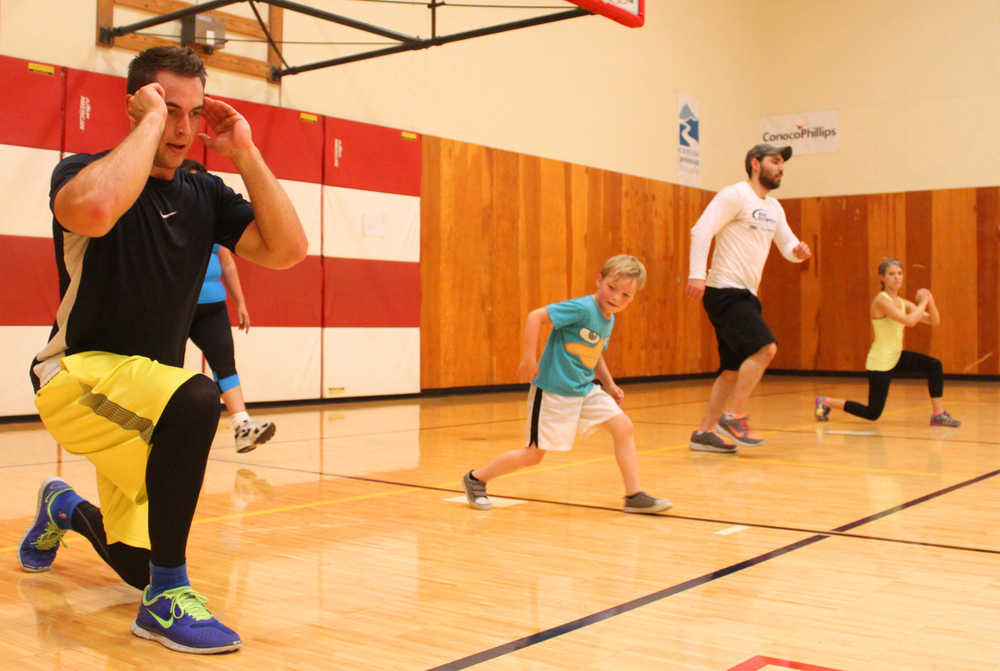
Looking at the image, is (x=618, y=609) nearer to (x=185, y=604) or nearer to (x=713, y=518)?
(x=185, y=604)

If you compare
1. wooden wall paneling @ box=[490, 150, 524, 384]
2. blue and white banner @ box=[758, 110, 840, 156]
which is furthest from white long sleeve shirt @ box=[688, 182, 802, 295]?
blue and white banner @ box=[758, 110, 840, 156]

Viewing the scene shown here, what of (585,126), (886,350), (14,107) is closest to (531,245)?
(585,126)

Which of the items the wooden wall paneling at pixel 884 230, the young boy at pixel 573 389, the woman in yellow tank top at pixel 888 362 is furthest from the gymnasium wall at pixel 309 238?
the wooden wall paneling at pixel 884 230

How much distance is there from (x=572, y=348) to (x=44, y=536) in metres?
1.75

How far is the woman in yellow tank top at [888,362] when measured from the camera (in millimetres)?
6004

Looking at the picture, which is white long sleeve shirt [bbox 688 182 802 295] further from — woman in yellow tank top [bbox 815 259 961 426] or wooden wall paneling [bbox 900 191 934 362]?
wooden wall paneling [bbox 900 191 934 362]

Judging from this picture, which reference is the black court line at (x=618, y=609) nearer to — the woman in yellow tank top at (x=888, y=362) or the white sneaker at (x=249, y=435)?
the white sneaker at (x=249, y=435)

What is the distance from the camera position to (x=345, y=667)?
1.71m

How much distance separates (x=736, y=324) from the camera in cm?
500

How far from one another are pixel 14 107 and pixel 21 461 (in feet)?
8.41

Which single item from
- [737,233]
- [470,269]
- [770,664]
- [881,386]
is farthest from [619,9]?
[770,664]

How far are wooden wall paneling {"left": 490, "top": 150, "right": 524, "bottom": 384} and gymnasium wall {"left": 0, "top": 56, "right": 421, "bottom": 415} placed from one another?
0.94 meters

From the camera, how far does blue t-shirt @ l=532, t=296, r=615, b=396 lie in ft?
11.0

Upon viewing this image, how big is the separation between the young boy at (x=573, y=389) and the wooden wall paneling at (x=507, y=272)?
540 centimetres
